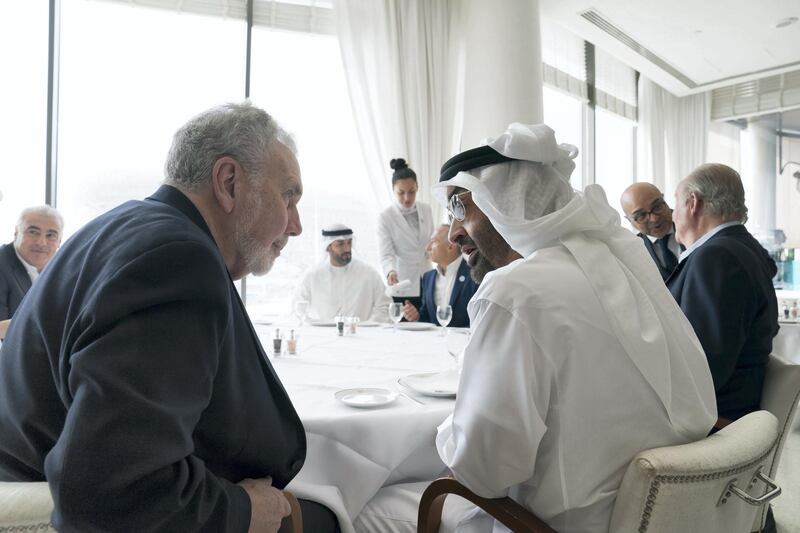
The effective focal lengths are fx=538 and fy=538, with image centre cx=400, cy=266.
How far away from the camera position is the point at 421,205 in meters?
5.04

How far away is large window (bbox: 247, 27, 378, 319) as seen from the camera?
5234 mm

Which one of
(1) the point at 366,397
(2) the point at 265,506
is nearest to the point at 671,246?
(1) the point at 366,397

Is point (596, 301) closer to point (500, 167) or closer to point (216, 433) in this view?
point (500, 167)

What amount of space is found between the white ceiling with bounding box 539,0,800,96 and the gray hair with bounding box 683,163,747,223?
4.25m

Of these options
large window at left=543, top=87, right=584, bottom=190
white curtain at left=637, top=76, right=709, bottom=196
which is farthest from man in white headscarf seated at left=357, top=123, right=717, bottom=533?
white curtain at left=637, top=76, right=709, bottom=196

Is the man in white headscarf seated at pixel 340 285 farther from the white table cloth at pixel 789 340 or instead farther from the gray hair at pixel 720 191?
the white table cloth at pixel 789 340

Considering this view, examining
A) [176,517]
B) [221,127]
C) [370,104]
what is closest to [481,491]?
[176,517]

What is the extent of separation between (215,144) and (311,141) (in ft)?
14.4

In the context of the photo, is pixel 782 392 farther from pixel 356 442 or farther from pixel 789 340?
pixel 789 340

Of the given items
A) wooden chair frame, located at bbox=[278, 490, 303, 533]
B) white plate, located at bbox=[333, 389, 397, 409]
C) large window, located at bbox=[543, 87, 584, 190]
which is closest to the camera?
wooden chair frame, located at bbox=[278, 490, 303, 533]

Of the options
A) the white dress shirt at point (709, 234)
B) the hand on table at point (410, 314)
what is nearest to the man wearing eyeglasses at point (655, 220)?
the white dress shirt at point (709, 234)

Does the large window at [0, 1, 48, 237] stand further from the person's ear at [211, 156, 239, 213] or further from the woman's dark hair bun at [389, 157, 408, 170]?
the person's ear at [211, 156, 239, 213]

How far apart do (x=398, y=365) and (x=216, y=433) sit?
4.07ft

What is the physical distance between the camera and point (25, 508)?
725 millimetres
